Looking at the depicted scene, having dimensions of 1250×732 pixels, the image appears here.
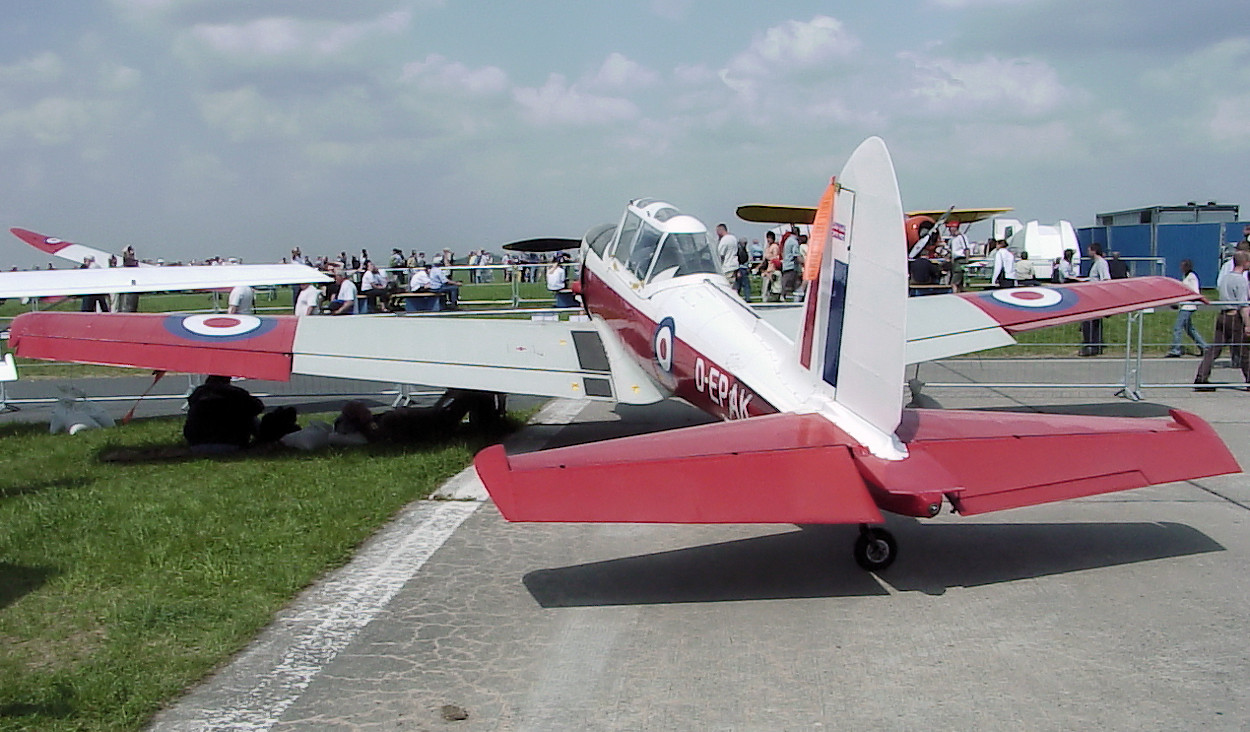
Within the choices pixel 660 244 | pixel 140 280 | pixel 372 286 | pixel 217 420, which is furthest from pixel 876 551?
pixel 372 286

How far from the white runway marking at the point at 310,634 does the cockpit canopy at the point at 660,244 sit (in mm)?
3189

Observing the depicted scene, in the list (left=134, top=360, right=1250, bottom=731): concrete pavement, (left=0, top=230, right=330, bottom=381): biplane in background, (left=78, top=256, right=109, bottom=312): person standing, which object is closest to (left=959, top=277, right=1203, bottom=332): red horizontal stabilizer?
(left=134, top=360, right=1250, bottom=731): concrete pavement

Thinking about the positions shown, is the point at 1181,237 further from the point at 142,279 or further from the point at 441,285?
the point at 142,279

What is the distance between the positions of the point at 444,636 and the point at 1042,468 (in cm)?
307

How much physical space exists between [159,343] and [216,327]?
55cm

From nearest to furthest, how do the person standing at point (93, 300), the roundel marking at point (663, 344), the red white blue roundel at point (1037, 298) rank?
1. the roundel marking at point (663, 344)
2. the red white blue roundel at point (1037, 298)
3. the person standing at point (93, 300)

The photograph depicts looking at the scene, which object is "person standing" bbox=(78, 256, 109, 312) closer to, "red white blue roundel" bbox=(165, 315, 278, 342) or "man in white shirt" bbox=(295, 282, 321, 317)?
"man in white shirt" bbox=(295, 282, 321, 317)

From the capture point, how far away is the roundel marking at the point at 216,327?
9.52 meters

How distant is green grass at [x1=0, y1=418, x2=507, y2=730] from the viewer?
4309 mm

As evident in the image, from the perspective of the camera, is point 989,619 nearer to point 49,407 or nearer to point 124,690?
point 124,690

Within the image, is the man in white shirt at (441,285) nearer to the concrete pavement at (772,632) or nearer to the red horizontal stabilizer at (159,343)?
the red horizontal stabilizer at (159,343)

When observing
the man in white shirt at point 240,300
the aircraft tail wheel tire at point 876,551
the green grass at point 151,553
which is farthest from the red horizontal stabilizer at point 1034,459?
the man in white shirt at point 240,300

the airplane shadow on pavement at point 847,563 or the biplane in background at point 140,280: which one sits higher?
the biplane in background at point 140,280

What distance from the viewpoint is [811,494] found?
194 inches
